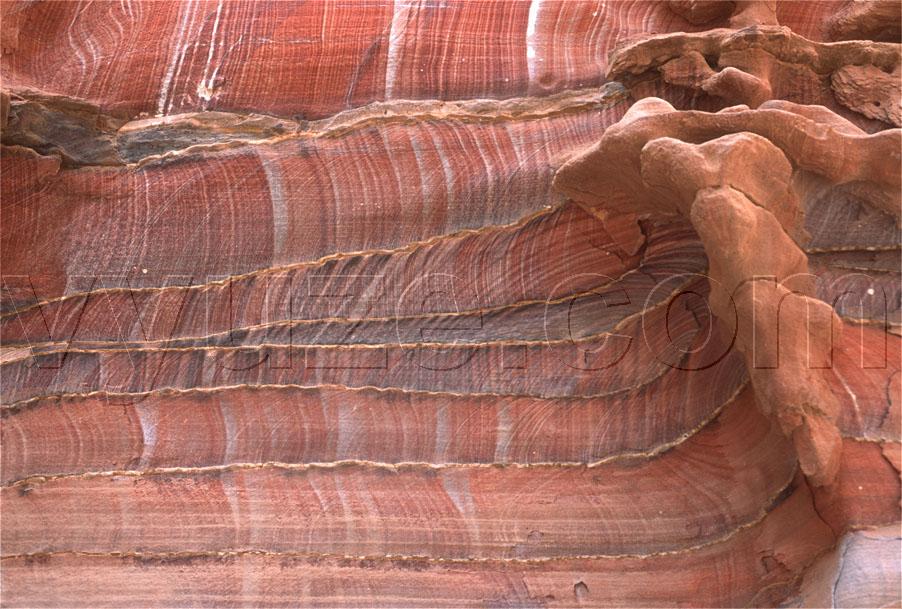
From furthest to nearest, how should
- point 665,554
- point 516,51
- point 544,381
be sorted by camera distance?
point 516,51, point 544,381, point 665,554

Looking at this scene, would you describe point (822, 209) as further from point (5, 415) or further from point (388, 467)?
point (5, 415)

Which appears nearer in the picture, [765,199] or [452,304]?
[765,199]

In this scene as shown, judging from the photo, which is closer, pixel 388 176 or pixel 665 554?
pixel 665 554

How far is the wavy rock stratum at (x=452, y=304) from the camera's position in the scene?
235 cm

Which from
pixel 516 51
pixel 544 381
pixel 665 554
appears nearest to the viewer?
pixel 665 554

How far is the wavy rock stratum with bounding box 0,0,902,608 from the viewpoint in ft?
7.70

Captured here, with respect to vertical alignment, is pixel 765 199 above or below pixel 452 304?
above

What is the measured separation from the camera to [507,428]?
2.54m

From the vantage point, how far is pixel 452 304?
268 cm

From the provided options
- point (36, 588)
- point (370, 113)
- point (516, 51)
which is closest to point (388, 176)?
point (370, 113)

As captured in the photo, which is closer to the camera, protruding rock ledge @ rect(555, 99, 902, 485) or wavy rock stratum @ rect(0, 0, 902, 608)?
protruding rock ledge @ rect(555, 99, 902, 485)

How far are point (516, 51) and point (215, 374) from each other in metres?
1.37

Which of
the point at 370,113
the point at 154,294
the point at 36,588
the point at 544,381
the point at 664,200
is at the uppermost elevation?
the point at 370,113

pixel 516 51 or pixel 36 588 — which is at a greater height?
pixel 516 51
